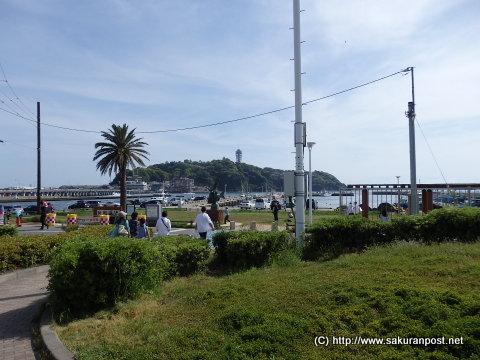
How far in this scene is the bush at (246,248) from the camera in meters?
8.37

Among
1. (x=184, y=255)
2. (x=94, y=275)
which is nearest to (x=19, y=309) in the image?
(x=94, y=275)

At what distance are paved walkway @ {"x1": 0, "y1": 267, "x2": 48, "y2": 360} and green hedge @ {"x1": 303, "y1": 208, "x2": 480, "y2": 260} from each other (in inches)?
218

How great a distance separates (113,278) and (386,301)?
3.91 m

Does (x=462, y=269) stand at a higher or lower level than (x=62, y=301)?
higher

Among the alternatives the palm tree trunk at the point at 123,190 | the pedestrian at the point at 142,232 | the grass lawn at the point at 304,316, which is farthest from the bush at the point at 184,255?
the palm tree trunk at the point at 123,190

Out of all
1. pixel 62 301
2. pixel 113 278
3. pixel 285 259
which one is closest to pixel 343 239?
pixel 285 259

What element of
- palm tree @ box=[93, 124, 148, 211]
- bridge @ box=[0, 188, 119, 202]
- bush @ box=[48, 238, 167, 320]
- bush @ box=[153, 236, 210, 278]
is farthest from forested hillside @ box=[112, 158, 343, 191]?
bush @ box=[48, 238, 167, 320]

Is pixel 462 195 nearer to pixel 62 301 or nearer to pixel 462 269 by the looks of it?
pixel 462 269

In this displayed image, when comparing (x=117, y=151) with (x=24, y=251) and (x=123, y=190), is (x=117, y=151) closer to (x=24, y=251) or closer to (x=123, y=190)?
(x=123, y=190)

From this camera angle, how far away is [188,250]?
26.7 ft

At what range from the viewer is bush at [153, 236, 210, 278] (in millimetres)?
7797

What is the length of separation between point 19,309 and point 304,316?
16.6ft

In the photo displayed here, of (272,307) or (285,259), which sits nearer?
(272,307)

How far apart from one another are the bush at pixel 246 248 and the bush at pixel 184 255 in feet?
1.20
